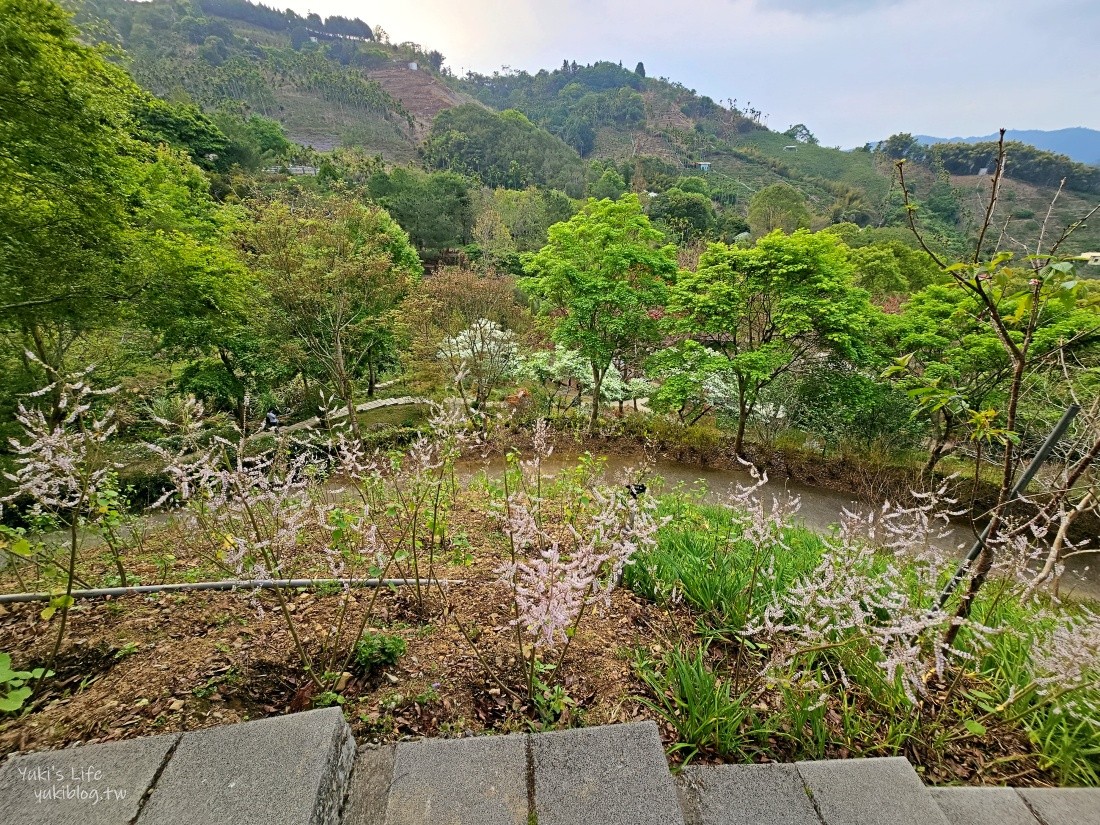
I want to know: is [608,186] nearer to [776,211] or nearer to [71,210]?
[776,211]

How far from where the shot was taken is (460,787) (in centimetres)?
134

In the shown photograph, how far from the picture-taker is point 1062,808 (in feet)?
4.74

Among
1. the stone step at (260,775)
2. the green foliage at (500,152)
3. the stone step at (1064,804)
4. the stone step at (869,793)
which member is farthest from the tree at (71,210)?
the green foliage at (500,152)

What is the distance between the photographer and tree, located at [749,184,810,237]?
2945 cm

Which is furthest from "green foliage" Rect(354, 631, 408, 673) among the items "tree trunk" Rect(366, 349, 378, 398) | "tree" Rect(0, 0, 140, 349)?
"tree trunk" Rect(366, 349, 378, 398)

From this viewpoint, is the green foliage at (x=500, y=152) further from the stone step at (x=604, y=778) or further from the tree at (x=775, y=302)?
the stone step at (x=604, y=778)

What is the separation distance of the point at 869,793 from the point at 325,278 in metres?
9.83

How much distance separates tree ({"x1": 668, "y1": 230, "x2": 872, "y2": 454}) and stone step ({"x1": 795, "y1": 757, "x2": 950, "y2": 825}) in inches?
268

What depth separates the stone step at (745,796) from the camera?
1317mm

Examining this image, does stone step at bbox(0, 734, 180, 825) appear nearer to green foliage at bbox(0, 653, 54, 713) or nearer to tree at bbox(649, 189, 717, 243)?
green foliage at bbox(0, 653, 54, 713)

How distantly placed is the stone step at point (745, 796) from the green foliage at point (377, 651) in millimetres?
1191

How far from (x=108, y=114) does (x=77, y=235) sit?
1.49m

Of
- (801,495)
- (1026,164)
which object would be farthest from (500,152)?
(1026,164)

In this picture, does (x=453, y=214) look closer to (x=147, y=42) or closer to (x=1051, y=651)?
(x=1051, y=651)
